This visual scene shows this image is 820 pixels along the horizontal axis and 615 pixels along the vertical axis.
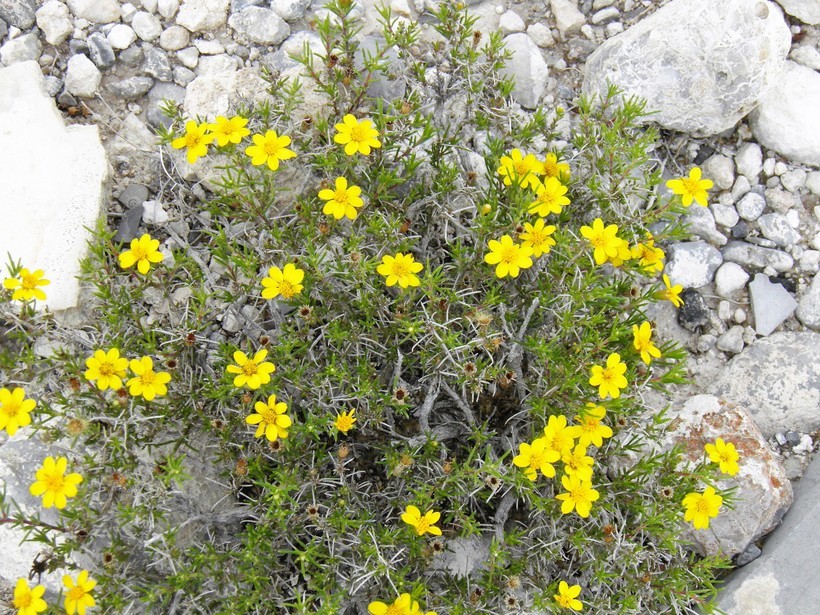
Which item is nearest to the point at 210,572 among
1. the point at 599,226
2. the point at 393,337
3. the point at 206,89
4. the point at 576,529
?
the point at 393,337

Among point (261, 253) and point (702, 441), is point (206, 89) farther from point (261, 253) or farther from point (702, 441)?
point (702, 441)

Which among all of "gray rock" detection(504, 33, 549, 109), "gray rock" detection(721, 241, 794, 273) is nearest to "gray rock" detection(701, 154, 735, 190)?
"gray rock" detection(721, 241, 794, 273)

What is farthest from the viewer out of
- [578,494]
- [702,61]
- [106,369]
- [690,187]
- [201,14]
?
[201,14]

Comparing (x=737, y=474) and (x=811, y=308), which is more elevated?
(x=811, y=308)

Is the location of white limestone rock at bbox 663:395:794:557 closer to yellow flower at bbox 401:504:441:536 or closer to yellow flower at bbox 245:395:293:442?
yellow flower at bbox 401:504:441:536

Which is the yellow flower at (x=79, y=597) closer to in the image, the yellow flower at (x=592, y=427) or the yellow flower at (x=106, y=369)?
the yellow flower at (x=106, y=369)

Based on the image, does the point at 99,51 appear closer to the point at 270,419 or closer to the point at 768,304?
the point at 270,419

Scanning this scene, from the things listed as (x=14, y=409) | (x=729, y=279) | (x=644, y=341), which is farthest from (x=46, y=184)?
(x=729, y=279)
